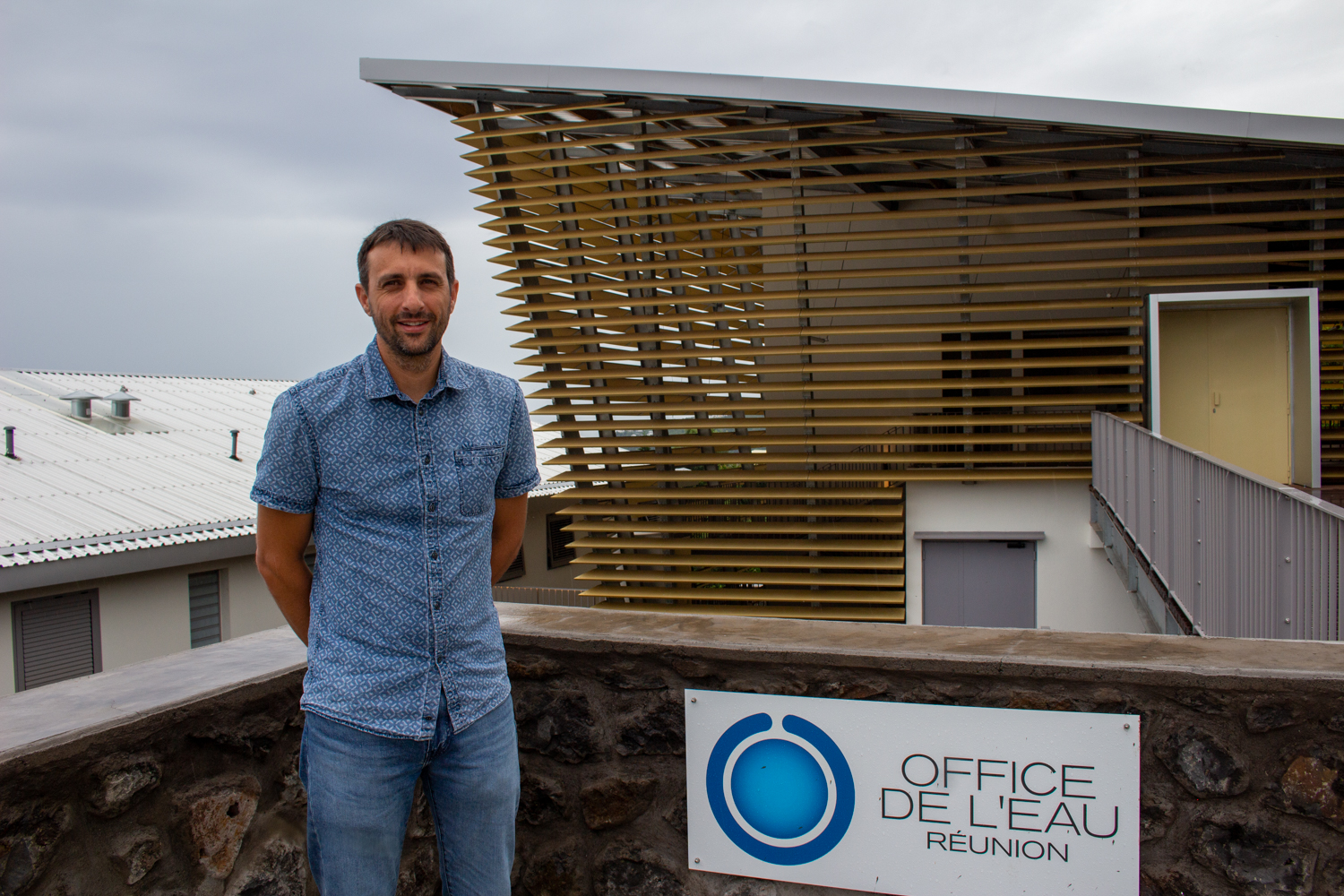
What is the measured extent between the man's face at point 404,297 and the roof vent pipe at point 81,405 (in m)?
19.8

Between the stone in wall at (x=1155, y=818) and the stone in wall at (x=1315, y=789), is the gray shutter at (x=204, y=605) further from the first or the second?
the stone in wall at (x=1315, y=789)

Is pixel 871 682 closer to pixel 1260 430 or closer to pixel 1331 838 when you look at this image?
pixel 1331 838

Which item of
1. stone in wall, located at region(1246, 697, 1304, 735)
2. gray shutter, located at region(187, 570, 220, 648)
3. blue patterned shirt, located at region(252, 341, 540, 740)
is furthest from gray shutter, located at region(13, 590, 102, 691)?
stone in wall, located at region(1246, 697, 1304, 735)

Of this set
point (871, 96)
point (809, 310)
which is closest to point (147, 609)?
point (809, 310)

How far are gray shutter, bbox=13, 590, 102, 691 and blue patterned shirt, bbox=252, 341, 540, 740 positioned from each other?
12966 millimetres

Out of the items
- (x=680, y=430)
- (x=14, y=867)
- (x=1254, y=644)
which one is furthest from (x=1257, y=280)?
(x=14, y=867)

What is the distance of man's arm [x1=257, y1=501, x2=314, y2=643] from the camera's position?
1.93 m

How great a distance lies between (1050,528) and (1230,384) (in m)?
2.55

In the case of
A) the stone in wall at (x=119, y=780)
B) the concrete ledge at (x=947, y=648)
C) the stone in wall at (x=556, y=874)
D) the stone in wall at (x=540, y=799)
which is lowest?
the stone in wall at (x=556, y=874)

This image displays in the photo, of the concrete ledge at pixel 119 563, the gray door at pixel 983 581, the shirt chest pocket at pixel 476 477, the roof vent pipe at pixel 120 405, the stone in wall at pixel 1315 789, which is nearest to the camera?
the shirt chest pocket at pixel 476 477

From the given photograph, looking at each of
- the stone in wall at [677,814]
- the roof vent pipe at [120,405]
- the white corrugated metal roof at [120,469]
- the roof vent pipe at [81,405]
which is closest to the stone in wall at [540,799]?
the stone in wall at [677,814]

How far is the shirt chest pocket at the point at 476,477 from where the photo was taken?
→ 6.67 feet

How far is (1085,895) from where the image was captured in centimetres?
237

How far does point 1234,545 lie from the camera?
441 centimetres
